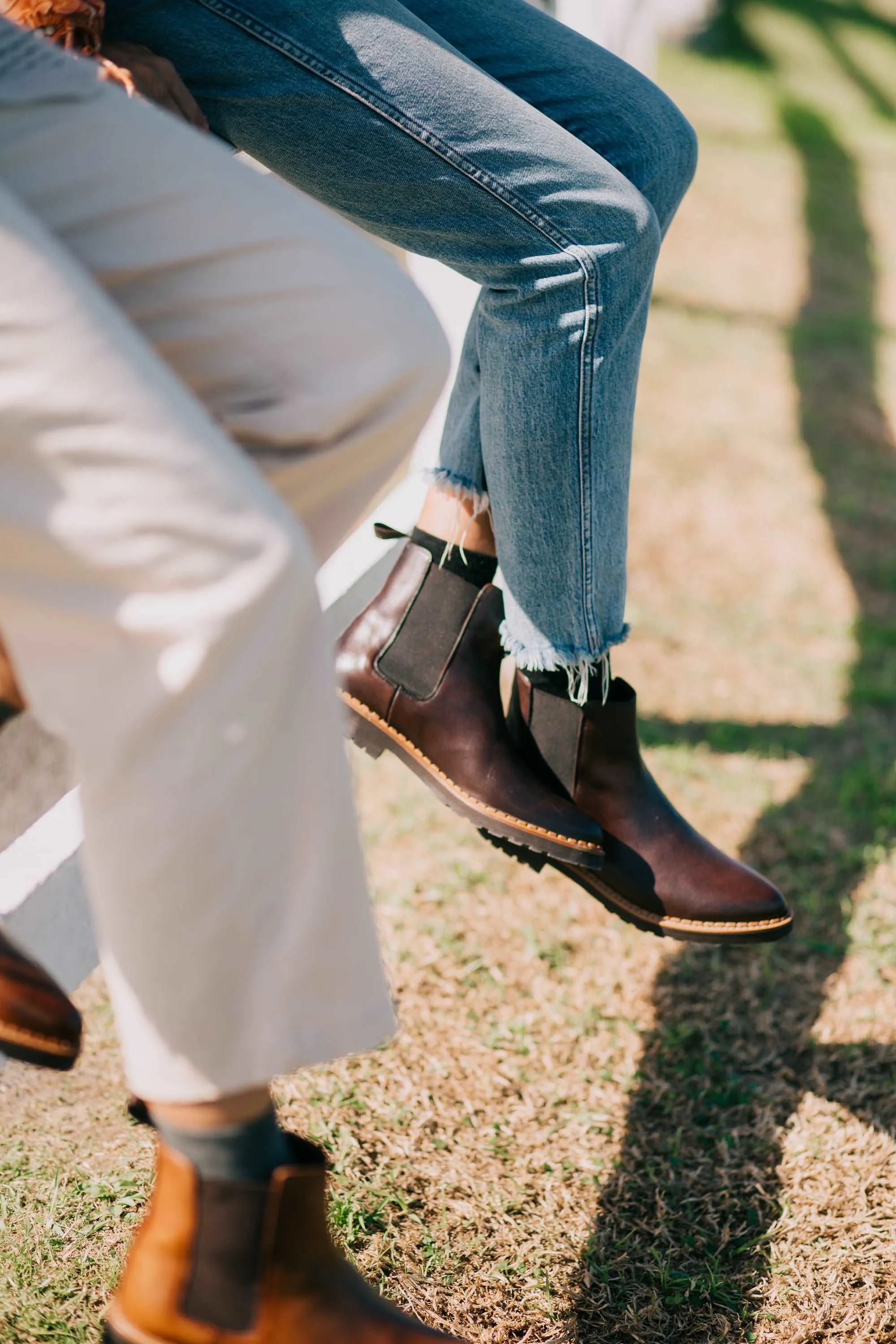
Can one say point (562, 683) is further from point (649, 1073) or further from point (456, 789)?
point (649, 1073)

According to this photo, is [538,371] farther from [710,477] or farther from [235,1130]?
[710,477]

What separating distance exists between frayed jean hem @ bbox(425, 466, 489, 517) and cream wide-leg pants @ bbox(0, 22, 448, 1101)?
47cm

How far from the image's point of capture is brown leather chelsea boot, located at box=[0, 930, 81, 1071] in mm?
760

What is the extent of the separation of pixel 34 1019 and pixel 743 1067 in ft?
2.74

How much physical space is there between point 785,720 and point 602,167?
1259mm

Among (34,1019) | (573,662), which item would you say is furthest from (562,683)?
(34,1019)

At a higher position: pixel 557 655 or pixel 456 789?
pixel 557 655

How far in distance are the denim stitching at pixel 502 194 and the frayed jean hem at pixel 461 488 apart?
0.56 feet

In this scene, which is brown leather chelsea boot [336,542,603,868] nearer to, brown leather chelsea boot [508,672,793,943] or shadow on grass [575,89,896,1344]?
brown leather chelsea boot [508,672,793,943]

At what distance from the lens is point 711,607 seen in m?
2.39

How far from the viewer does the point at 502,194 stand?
95cm

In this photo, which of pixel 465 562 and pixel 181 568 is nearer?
pixel 181 568

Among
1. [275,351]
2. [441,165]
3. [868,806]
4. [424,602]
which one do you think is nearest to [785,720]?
[868,806]

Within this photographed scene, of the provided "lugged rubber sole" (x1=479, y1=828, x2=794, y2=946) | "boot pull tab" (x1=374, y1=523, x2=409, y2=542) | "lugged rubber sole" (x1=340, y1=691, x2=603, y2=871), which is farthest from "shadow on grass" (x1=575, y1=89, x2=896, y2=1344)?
"boot pull tab" (x1=374, y1=523, x2=409, y2=542)
